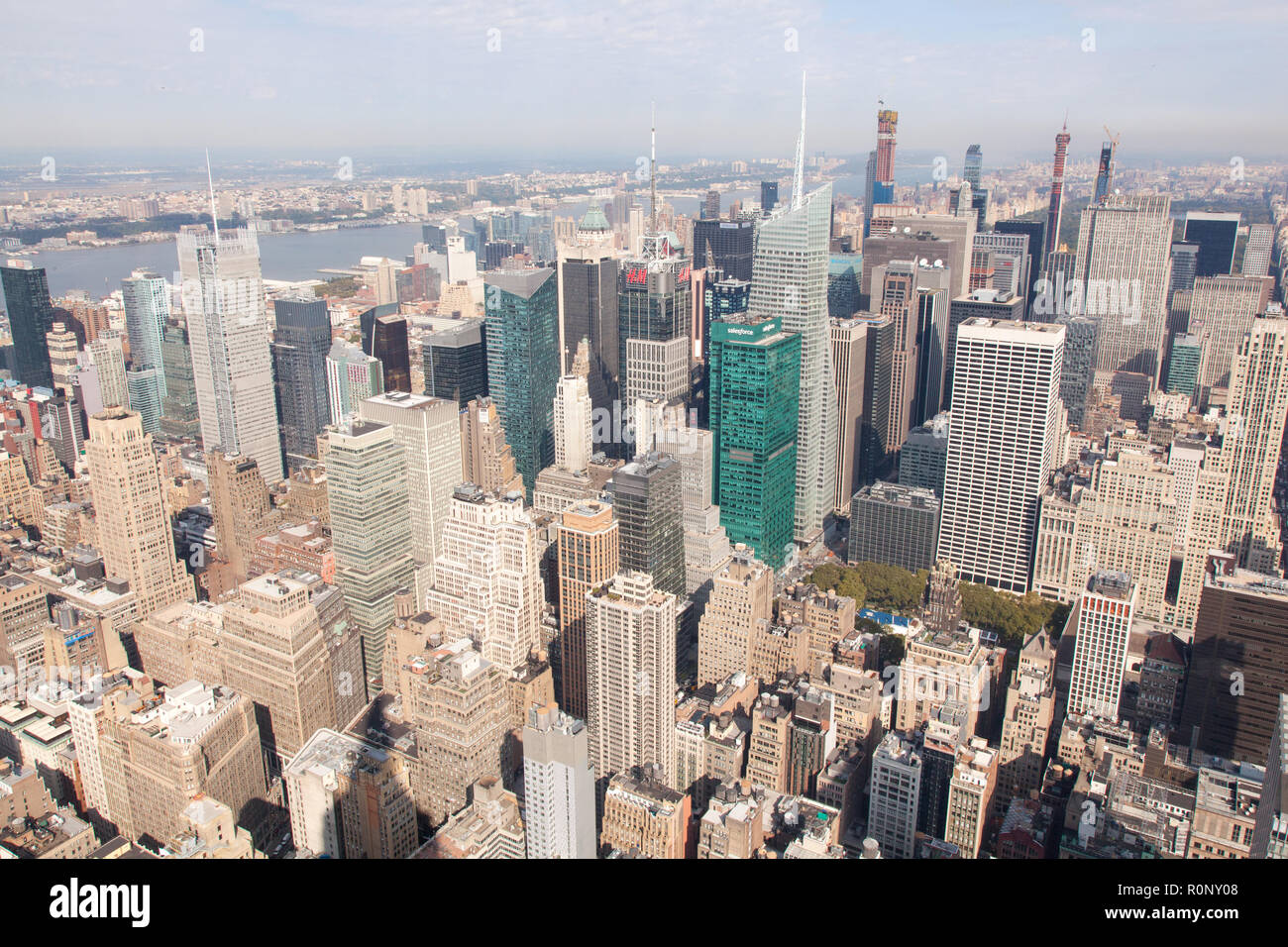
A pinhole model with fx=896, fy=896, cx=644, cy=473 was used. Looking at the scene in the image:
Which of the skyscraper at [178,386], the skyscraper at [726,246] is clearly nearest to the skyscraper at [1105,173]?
the skyscraper at [726,246]

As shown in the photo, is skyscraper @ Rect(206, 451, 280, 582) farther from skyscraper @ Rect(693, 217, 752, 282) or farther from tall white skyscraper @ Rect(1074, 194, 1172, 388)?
tall white skyscraper @ Rect(1074, 194, 1172, 388)

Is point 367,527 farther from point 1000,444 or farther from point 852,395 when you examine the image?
point 1000,444

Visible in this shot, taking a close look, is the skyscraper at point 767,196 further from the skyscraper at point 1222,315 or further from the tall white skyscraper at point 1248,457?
the tall white skyscraper at point 1248,457

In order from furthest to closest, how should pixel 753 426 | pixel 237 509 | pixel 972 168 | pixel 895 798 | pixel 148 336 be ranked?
pixel 972 168 → pixel 148 336 → pixel 753 426 → pixel 237 509 → pixel 895 798

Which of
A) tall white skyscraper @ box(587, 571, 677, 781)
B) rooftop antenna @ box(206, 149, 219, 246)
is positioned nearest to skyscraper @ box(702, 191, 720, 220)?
rooftop antenna @ box(206, 149, 219, 246)

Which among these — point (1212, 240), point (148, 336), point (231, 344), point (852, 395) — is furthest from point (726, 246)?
point (148, 336)

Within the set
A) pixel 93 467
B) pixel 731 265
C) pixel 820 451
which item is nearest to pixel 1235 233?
pixel 731 265
